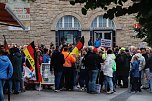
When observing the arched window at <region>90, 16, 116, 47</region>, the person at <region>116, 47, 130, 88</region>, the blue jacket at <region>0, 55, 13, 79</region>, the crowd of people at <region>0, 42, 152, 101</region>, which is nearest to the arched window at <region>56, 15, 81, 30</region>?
the arched window at <region>90, 16, 116, 47</region>

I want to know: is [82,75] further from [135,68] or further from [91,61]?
[135,68]

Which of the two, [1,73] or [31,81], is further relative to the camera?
[31,81]

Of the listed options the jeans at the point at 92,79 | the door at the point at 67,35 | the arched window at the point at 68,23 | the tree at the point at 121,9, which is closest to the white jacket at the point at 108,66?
the jeans at the point at 92,79

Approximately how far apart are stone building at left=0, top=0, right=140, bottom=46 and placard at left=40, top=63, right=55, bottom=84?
1747cm

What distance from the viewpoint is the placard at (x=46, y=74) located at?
1766 centimetres

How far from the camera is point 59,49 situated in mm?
17359

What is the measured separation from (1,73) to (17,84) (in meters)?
4.28

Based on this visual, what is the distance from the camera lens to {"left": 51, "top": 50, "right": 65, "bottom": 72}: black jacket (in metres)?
16.9

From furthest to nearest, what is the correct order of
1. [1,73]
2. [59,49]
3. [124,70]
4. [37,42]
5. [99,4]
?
[37,42]
[124,70]
[59,49]
[1,73]
[99,4]

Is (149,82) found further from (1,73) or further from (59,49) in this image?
(1,73)

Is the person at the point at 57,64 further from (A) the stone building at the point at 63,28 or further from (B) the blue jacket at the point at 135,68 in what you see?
(A) the stone building at the point at 63,28

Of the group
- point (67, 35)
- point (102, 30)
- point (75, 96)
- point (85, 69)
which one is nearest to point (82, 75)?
point (85, 69)

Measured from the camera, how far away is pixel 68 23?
35.7m

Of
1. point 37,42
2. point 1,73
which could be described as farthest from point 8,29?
point 1,73
